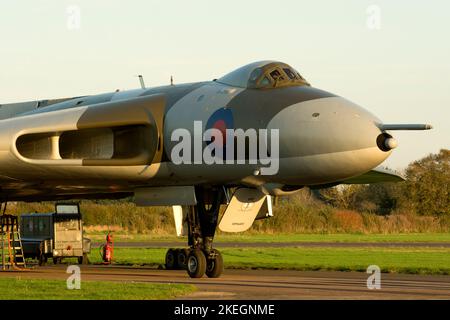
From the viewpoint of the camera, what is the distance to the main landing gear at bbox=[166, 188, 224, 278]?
826 inches

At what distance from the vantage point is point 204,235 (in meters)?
21.3

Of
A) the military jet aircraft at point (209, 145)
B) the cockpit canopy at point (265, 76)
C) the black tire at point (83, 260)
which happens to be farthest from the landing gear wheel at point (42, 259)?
the cockpit canopy at point (265, 76)

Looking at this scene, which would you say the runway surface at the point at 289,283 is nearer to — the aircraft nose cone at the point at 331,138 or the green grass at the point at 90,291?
the green grass at the point at 90,291

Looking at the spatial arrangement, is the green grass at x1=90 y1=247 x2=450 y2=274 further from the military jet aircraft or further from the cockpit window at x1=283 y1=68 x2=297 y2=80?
the cockpit window at x1=283 y1=68 x2=297 y2=80

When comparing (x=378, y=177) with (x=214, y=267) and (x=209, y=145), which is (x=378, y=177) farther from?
(x=209, y=145)

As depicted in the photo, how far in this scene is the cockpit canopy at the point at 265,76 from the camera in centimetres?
1967

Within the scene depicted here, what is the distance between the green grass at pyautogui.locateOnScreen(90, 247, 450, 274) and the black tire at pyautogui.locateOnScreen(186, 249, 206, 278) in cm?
524

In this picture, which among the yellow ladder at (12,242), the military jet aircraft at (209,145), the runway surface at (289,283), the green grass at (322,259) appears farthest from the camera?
the yellow ladder at (12,242)

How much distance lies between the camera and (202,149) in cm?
1961

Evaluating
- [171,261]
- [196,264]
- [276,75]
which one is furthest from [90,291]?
[171,261]

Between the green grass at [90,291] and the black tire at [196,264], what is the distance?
2.74m

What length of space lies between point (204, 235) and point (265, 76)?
402 centimetres

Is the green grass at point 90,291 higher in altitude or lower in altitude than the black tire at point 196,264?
lower
